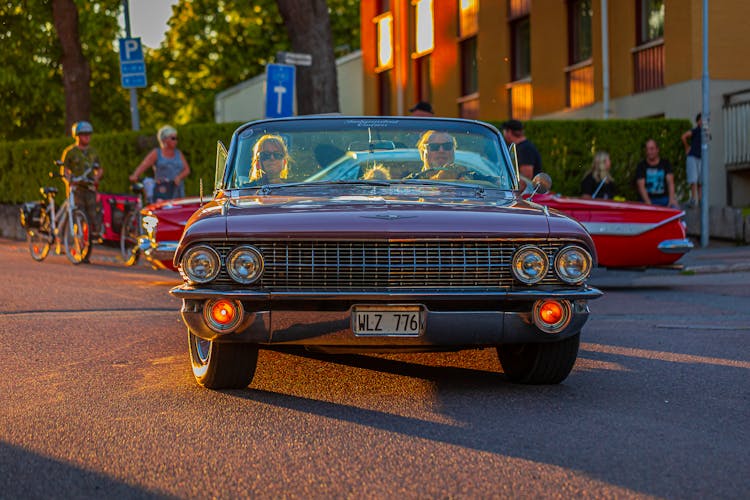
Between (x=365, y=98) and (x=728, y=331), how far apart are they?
32094mm

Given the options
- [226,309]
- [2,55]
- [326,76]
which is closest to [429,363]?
[226,309]

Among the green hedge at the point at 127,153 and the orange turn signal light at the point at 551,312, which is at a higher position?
the green hedge at the point at 127,153

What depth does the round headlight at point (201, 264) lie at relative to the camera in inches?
263

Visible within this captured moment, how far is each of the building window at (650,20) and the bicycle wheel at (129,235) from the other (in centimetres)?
1185

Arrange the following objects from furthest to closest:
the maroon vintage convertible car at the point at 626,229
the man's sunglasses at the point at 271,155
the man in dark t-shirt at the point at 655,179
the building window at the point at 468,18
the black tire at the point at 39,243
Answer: the building window at the point at 468,18, the man in dark t-shirt at the point at 655,179, the black tire at the point at 39,243, the maroon vintage convertible car at the point at 626,229, the man's sunglasses at the point at 271,155

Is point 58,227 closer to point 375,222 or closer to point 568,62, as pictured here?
point 375,222

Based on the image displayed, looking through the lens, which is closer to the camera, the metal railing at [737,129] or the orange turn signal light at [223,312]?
the orange turn signal light at [223,312]

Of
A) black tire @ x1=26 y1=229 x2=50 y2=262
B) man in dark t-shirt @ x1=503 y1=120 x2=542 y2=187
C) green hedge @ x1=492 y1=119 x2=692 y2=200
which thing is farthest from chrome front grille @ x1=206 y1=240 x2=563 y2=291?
green hedge @ x1=492 y1=119 x2=692 y2=200

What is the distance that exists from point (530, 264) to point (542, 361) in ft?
2.41

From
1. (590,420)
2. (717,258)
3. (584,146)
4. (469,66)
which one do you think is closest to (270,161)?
(590,420)

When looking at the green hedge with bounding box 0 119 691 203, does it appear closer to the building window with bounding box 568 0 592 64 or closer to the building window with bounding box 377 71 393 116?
the building window with bounding box 568 0 592 64

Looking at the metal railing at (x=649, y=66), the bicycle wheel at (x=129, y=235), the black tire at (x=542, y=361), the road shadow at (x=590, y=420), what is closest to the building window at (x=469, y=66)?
the metal railing at (x=649, y=66)

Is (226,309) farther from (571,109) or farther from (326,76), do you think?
(571,109)

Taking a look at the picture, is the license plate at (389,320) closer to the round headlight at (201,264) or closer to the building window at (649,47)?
the round headlight at (201,264)
